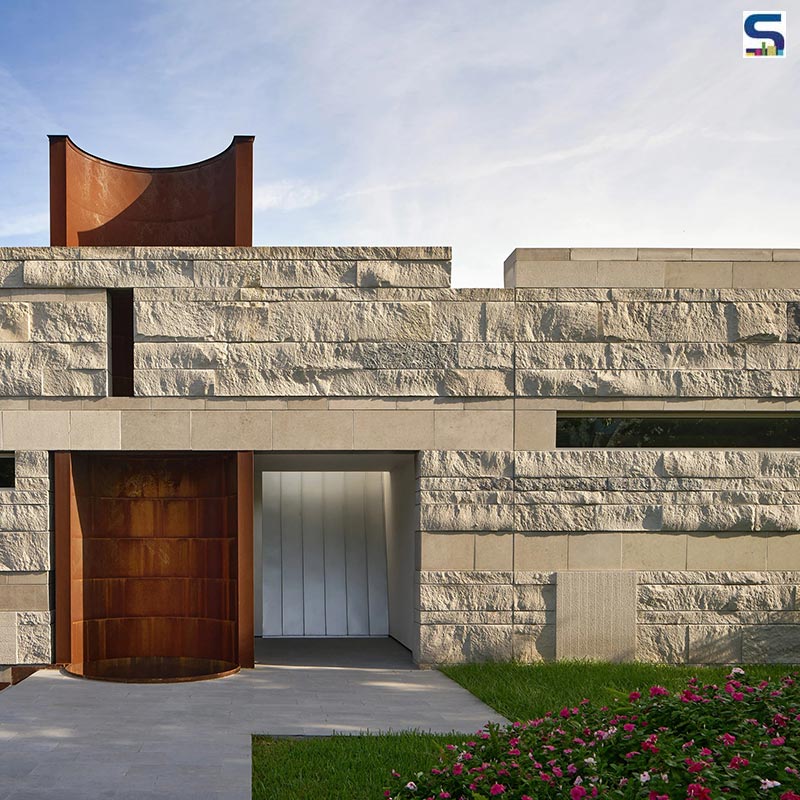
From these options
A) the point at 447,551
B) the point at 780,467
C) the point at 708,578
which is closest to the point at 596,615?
the point at 708,578

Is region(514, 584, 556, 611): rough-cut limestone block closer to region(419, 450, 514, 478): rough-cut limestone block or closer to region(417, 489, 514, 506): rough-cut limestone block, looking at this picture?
region(417, 489, 514, 506): rough-cut limestone block

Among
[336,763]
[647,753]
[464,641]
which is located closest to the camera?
[647,753]

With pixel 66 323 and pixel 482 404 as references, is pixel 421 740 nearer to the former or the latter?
pixel 482 404

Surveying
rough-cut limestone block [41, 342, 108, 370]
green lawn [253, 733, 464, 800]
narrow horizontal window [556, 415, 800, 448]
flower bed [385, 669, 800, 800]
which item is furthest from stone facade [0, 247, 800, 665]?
flower bed [385, 669, 800, 800]

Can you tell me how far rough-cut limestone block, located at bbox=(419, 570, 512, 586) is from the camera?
1148 cm

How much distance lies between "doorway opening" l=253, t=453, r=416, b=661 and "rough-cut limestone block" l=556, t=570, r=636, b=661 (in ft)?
10.1

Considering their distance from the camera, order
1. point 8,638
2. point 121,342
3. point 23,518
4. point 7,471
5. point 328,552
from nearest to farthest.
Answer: point 8,638 < point 23,518 < point 7,471 < point 121,342 < point 328,552

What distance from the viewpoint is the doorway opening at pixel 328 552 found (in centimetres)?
1460

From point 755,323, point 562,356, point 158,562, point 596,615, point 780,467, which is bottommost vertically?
point 596,615

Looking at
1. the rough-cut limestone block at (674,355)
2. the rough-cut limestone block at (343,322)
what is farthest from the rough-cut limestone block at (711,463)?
the rough-cut limestone block at (343,322)

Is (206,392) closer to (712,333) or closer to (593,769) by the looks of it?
(712,333)

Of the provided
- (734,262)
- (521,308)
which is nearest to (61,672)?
(521,308)

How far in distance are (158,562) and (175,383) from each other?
2529 millimetres

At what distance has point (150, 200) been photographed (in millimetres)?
12898
